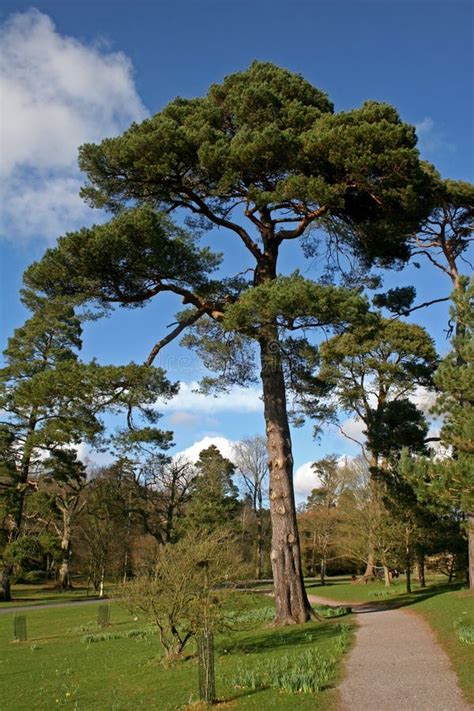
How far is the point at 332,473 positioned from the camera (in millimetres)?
52406

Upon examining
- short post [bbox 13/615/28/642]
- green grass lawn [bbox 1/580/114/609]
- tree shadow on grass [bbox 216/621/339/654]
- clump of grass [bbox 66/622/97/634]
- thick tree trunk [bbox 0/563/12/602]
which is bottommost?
green grass lawn [bbox 1/580/114/609]

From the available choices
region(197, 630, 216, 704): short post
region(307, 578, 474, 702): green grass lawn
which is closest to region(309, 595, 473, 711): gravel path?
region(307, 578, 474, 702): green grass lawn

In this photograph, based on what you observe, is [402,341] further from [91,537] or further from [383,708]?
[91,537]

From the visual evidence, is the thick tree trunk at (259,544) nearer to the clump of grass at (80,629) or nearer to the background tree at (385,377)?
the background tree at (385,377)

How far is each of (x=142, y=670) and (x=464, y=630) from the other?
5.83 meters

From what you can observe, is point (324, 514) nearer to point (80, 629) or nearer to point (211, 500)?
point (211, 500)

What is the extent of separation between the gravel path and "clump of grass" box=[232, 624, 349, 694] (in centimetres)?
28

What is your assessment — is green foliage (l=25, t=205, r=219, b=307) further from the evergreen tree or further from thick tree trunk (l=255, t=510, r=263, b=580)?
thick tree trunk (l=255, t=510, r=263, b=580)

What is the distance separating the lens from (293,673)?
25.1ft

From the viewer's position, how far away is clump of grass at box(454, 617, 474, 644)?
9.67 m

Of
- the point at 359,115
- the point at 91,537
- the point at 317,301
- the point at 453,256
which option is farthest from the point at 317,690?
the point at 91,537

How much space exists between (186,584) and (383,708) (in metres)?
4.46

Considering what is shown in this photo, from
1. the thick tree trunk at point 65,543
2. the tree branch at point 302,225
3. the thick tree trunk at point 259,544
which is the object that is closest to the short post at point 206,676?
the tree branch at point 302,225

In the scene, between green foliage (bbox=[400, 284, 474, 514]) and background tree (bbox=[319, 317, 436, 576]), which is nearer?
green foliage (bbox=[400, 284, 474, 514])
